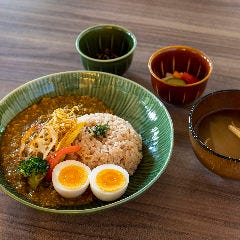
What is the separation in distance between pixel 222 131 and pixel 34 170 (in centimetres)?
67

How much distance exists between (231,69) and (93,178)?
93 centimetres

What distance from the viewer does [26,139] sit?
1391 mm

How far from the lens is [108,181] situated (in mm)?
1213

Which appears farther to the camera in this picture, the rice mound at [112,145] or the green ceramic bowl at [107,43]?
the green ceramic bowl at [107,43]

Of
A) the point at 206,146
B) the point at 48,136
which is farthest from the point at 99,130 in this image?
the point at 206,146

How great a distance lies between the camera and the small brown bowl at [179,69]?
1.49m

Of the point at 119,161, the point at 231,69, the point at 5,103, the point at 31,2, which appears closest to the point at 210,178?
the point at 119,161

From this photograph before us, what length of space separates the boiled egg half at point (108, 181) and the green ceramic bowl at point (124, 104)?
0.05 m

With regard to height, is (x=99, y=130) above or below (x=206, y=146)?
below

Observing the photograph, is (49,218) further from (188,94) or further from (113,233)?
(188,94)

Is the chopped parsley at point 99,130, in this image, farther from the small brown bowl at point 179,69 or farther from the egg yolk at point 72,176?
the small brown bowl at point 179,69

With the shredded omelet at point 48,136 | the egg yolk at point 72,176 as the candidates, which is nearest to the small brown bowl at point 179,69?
the shredded omelet at point 48,136

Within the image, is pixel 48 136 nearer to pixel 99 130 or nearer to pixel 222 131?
pixel 99 130

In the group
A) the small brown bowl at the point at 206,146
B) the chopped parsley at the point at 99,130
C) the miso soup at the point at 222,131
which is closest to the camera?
the small brown bowl at the point at 206,146
